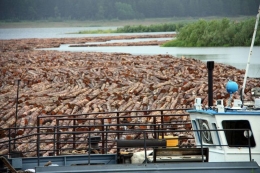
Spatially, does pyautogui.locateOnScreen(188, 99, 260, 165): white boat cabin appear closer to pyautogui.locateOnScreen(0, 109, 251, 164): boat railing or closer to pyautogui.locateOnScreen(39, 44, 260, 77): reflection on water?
pyautogui.locateOnScreen(0, 109, 251, 164): boat railing

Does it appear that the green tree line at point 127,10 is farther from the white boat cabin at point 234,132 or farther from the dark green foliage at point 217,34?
the white boat cabin at point 234,132

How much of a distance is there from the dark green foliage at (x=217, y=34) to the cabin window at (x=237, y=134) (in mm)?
76907

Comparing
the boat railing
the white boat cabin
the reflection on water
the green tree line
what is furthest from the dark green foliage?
the white boat cabin

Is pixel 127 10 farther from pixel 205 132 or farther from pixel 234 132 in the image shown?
pixel 234 132

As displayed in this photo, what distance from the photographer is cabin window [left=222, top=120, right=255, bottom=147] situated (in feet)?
45.1

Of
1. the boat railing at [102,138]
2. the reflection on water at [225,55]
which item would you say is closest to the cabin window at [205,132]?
the boat railing at [102,138]

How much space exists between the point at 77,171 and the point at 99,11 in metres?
180

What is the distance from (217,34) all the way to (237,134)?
299ft

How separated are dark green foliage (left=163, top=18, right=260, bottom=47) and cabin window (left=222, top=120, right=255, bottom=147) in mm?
76907

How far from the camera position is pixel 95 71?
160ft

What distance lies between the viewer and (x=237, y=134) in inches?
547

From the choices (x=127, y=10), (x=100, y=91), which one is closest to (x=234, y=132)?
(x=100, y=91)

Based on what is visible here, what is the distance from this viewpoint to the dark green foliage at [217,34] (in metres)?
95.9

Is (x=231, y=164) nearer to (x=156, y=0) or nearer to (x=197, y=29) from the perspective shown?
(x=197, y=29)
